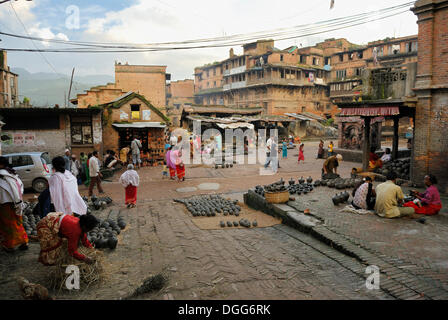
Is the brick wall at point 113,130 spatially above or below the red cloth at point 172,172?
above

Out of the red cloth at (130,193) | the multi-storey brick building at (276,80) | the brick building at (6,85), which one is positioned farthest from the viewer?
the multi-storey brick building at (276,80)

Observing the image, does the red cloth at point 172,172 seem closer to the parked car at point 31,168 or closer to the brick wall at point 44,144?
the parked car at point 31,168

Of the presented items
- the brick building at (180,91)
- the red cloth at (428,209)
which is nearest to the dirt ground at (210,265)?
the red cloth at (428,209)

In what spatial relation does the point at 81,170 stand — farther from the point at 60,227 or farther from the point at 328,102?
A: the point at 328,102

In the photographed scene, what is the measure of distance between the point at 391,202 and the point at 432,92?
5.83 meters

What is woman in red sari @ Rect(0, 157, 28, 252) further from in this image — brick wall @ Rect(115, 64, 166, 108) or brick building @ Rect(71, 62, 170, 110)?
brick wall @ Rect(115, 64, 166, 108)

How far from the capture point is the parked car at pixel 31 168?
44.1ft

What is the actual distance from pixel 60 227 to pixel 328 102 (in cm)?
5354

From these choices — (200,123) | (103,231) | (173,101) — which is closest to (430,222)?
(103,231)

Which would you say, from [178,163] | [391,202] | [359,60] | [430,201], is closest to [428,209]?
[430,201]

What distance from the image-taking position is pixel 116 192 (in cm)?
1366

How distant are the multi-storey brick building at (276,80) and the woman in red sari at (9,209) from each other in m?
42.7

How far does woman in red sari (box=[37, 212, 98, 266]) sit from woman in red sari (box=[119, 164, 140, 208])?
217 inches

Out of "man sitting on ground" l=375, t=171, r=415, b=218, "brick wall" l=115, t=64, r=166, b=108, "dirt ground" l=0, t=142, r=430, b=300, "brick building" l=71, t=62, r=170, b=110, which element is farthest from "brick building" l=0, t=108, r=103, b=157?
"brick wall" l=115, t=64, r=166, b=108
